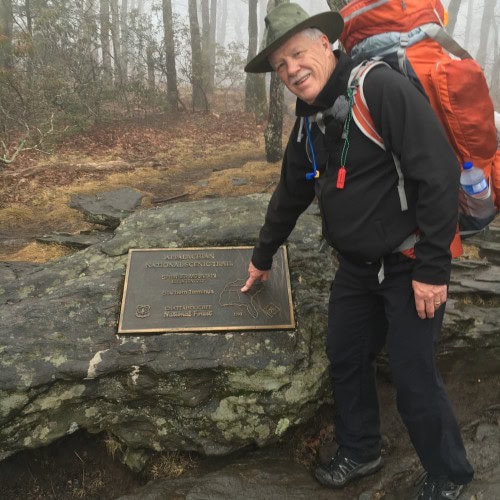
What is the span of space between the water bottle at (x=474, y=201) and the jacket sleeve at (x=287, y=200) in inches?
33.3

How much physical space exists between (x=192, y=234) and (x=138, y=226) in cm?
57

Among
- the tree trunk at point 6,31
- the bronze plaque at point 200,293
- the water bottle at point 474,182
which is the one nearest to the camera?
the water bottle at point 474,182

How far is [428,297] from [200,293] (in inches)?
70.8

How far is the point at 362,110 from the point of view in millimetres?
2096

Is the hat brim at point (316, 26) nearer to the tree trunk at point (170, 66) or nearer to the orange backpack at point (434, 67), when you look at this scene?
the orange backpack at point (434, 67)

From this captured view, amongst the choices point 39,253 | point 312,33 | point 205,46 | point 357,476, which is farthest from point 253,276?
point 205,46

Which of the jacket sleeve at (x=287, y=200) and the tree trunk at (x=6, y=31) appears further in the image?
the tree trunk at (x=6, y=31)

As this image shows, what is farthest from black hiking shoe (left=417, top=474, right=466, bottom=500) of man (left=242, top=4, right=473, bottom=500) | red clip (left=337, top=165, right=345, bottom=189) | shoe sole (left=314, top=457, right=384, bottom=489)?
red clip (left=337, top=165, right=345, bottom=189)

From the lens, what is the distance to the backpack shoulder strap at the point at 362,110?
209 cm

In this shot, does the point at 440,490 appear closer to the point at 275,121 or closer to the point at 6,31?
the point at 275,121

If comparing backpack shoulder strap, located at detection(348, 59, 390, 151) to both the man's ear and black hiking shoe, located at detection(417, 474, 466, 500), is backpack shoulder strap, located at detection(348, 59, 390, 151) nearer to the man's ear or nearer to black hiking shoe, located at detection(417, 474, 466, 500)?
the man's ear

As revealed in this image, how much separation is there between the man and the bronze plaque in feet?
2.56

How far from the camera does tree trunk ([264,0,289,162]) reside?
27.7ft

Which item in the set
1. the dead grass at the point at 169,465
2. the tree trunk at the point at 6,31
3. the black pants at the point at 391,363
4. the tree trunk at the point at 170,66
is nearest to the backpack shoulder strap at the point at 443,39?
the black pants at the point at 391,363
